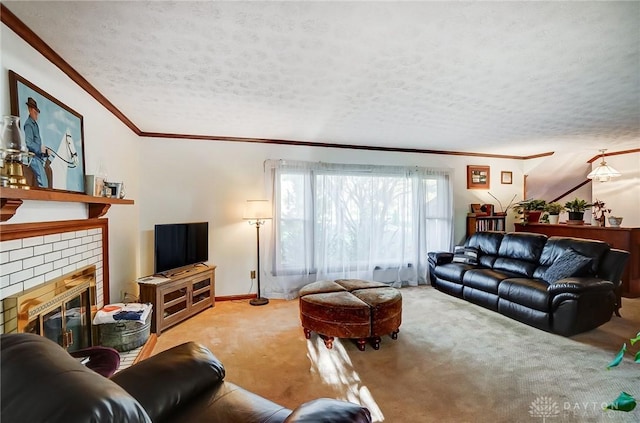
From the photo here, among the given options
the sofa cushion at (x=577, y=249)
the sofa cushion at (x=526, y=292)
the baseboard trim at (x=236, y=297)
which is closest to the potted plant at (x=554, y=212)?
the sofa cushion at (x=577, y=249)

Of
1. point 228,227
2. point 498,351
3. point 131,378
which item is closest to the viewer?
point 131,378

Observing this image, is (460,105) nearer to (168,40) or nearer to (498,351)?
(498,351)

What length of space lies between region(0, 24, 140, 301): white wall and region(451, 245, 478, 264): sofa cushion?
4.44 meters

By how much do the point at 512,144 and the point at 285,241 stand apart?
379 centimetres

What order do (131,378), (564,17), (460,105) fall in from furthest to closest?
(460,105), (564,17), (131,378)

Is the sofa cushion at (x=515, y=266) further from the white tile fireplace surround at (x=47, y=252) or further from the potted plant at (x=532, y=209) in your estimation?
the white tile fireplace surround at (x=47, y=252)

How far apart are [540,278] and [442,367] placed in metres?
2.18

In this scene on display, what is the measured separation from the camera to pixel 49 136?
77.8 inches

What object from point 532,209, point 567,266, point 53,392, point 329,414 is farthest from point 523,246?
point 53,392

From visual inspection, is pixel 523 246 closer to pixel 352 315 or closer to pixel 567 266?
pixel 567 266

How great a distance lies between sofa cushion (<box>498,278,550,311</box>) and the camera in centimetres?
323

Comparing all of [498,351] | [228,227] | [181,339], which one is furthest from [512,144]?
[181,339]

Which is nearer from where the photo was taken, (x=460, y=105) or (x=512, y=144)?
(x=460, y=105)

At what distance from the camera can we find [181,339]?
3.09 metres
